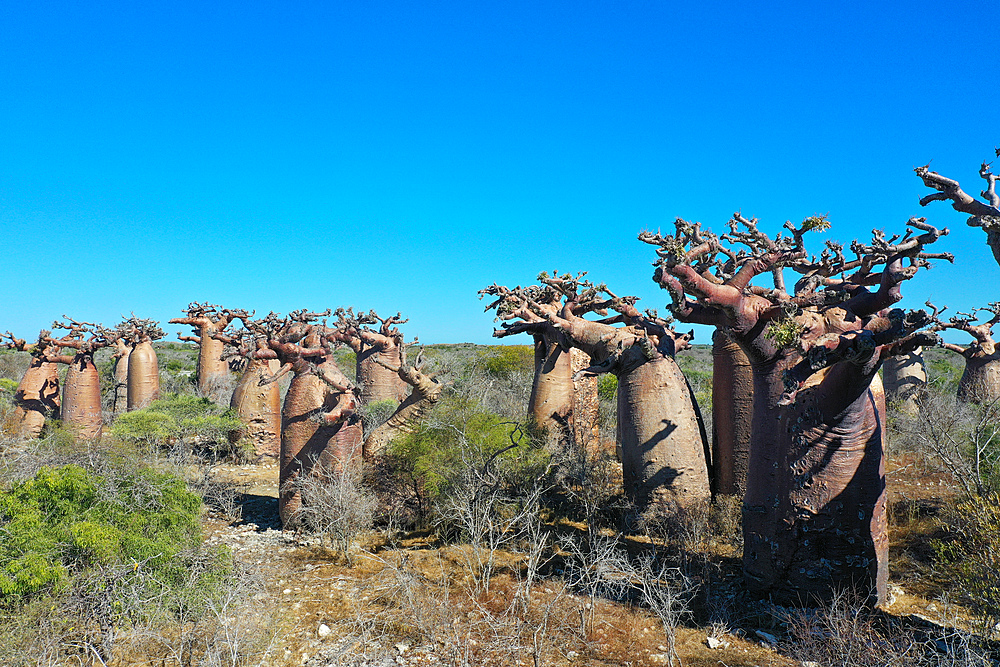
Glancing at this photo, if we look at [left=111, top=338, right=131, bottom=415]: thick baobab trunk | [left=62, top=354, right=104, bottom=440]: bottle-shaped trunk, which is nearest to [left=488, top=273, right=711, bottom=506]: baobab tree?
[left=62, top=354, right=104, bottom=440]: bottle-shaped trunk

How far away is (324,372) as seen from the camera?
5941mm

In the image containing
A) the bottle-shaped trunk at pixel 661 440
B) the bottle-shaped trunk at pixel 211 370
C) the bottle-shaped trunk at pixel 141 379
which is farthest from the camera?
the bottle-shaped trunk at pixel 211 370

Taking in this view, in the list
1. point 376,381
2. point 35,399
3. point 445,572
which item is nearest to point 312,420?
point 445,572

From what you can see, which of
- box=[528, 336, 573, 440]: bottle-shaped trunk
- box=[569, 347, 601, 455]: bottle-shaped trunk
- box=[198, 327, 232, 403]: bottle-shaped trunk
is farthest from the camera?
box=[198, 327, 232, 403]: bottle-shaped trunk

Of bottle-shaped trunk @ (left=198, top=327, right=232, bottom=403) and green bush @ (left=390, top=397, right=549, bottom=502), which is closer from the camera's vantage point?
green bush @ (left=390, top=397, right=549, bottom=502)

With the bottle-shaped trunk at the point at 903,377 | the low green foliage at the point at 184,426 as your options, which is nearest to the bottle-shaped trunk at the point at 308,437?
the low green foliage at the point at 184,426

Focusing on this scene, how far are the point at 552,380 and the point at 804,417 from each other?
4155 mm

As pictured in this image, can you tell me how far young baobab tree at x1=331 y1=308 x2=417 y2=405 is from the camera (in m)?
11.4

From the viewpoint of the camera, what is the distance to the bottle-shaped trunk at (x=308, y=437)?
5871 mm

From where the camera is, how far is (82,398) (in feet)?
31.9

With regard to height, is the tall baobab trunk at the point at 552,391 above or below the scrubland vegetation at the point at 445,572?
above

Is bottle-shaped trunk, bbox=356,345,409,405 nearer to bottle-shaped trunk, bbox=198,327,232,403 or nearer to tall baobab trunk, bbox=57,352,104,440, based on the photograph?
bottle-shaped trunk, bbox=198,327,232,403

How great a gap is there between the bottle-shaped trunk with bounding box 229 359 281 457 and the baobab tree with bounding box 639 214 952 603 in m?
7.59

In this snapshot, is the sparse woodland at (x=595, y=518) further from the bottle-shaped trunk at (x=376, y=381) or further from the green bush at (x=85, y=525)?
the bottle-shaped trunk at (x=376, y=381)
